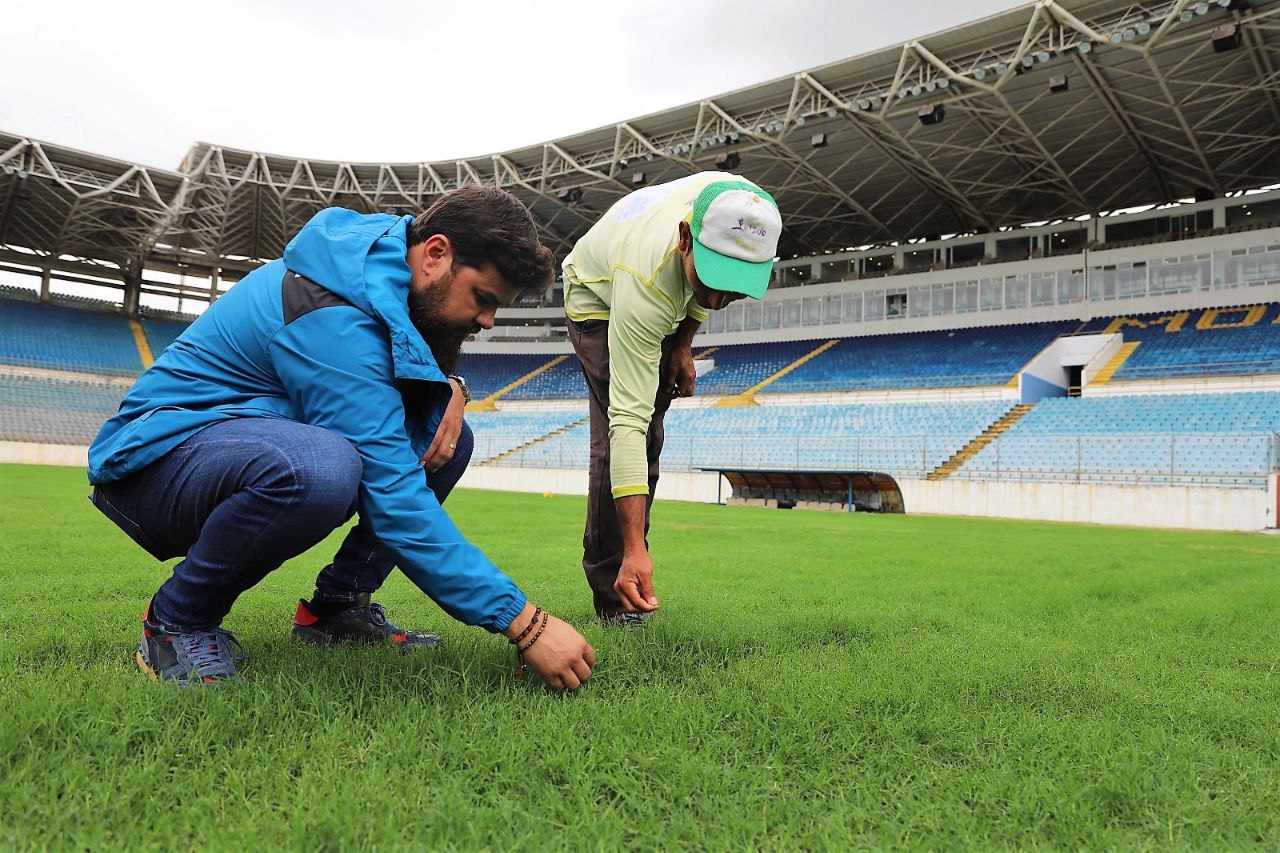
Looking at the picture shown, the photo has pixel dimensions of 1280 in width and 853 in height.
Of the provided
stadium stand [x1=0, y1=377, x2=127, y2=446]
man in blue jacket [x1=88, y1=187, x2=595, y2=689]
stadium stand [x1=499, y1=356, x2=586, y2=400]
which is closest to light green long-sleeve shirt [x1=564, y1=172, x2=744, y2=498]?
man in blue jacket [x1=88, y1=187, x2=595, y2=689]

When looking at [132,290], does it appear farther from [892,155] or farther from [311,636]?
[311,636]

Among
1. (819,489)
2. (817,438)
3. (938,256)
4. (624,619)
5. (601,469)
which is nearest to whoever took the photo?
(624,619)

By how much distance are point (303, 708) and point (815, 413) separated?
23.4m

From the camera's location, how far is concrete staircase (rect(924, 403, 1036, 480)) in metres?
19.2

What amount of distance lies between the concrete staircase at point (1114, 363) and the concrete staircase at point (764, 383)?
31.7 ft

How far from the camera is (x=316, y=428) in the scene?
1.79 meters

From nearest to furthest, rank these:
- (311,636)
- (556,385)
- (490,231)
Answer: (490,231)
(311,636)
(556,385)

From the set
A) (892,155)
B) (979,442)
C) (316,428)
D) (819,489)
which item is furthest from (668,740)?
(892,155)

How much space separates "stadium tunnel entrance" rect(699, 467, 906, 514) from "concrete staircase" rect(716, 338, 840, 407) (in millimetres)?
8939

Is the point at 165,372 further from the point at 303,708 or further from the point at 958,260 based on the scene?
the point at 958,260

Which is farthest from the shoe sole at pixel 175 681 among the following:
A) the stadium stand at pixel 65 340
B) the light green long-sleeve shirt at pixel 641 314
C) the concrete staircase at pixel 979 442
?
the stadium stand at pixel 65 340

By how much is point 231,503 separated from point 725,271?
4.65 feet

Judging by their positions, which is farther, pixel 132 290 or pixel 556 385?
pixel 132 290

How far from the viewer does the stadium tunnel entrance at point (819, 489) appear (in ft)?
56.5
